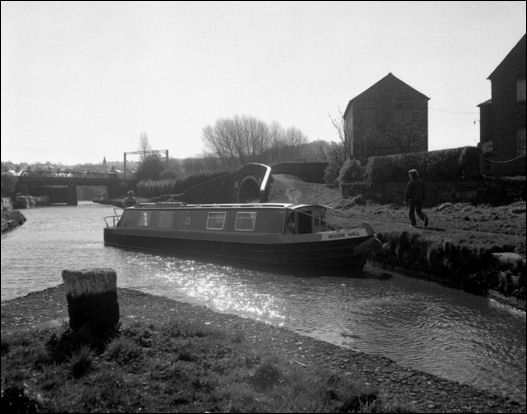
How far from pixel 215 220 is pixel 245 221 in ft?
5.33

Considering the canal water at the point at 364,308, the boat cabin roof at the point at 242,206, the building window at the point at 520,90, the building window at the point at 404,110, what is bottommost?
the canal water at the point at 364,308

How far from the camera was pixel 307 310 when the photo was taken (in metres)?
8.83

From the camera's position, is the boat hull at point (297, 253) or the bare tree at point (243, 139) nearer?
the boat hull at point (297, 253)

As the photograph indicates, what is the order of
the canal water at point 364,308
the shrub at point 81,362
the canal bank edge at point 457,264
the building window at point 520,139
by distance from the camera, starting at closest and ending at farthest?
the shrub at point 81,362
the canal water at point 364,308
the canal bank edge at point 457,264
the building window at point 520,139

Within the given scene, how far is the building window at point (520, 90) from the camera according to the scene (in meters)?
23.1

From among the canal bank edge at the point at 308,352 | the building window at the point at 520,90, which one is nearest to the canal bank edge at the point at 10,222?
the canal bank edge at the point at 308,352

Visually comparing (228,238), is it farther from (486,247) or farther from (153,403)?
(153,403)

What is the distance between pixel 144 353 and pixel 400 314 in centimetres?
A: 514

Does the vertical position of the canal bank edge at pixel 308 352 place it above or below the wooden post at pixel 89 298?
below

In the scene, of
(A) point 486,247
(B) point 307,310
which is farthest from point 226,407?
(A) point 486,247

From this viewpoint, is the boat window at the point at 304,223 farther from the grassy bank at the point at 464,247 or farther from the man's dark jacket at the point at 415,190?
the man's dark jacket at the point at 415,190

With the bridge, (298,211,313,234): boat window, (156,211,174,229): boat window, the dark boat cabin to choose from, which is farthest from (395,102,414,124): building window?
the bridge

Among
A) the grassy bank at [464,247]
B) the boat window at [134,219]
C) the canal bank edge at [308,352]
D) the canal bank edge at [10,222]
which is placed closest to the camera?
the canal bank edge at [308,352]

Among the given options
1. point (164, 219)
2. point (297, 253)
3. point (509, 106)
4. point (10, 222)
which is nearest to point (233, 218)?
point (297, 253)
